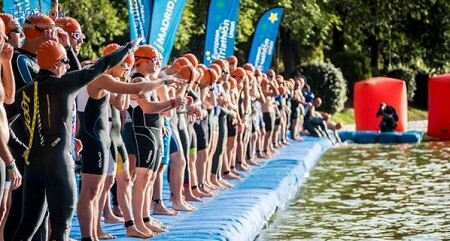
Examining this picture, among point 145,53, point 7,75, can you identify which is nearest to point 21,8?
point 145,53

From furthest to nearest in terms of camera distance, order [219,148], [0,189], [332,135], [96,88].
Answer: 1. [332,135]
2. [219,148]
3. [96,88]
4. [0,189]

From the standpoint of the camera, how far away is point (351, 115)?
1559 inches

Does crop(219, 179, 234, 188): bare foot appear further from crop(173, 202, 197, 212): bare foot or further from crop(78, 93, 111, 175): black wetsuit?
crop(78, 93, 111, 175): black wetsuit

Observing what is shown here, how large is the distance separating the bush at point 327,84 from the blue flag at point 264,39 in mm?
12661

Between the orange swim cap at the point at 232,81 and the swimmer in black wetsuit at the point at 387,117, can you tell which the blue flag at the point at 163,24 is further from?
the swimmer in black wetsuit at the point at 387,117

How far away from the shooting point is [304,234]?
12016 millimetres

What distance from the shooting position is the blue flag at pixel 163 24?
44.7 ft

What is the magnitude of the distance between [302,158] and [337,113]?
59.9 feet

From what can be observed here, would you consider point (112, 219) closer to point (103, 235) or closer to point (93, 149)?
point (103, 235)

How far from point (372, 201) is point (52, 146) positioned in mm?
8279

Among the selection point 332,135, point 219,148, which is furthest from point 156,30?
point 332,135

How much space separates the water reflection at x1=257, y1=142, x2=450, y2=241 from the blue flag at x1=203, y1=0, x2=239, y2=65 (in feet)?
8.17

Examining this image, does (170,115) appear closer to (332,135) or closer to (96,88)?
(96,88)

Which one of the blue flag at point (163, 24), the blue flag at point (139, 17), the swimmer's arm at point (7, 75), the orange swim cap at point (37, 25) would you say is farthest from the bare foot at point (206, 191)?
the swimmer's arm at point (7, 75)
